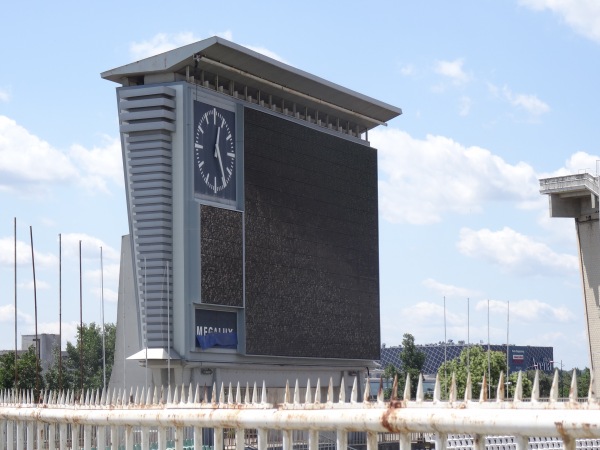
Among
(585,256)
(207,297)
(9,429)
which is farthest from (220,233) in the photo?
(9,429)

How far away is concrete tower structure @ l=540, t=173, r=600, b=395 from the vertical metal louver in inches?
659

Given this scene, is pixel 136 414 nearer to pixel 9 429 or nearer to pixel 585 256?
pixel 9 429

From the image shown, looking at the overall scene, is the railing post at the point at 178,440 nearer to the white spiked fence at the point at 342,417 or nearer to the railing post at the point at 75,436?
the white spiked fence at the point at 342,417

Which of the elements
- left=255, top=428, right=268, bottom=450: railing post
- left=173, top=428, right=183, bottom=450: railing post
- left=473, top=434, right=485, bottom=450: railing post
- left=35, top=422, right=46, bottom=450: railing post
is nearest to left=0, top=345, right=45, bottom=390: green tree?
left=35, top=422, right=46, bottom=450: railing post

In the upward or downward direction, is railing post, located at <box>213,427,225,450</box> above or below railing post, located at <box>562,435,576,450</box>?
below

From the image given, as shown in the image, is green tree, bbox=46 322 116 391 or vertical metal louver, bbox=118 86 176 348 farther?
green tree, bbox=46 322 116 391

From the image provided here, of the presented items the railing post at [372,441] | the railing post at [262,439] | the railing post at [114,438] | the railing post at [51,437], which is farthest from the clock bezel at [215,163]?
the railing post at [372,441]

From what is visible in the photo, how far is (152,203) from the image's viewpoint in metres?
50.2

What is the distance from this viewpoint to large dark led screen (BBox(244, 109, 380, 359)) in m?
52.1

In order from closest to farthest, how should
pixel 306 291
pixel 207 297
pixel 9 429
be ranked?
pixel 9 429
pixel 207 297
pixel 306 291

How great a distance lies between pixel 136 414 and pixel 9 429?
378 centimetres

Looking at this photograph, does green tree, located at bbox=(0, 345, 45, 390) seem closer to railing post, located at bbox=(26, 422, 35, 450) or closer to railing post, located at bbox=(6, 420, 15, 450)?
railing post, located at bbox=(6, 420, 15, 450)

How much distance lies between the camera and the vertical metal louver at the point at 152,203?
4975 centimetres

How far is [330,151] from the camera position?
57438 millimetres
